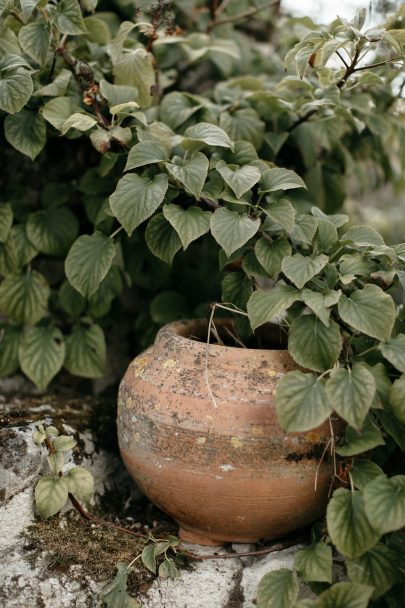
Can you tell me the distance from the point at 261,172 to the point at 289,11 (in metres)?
1.42

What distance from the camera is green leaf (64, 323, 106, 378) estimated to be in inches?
63.4

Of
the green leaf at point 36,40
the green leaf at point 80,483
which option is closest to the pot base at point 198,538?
the green leaf at point 80,483

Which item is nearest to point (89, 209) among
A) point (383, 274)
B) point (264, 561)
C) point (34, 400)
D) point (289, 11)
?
point (34, 400)

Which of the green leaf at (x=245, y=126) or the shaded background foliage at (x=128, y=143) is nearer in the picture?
the shaded background foliage at (x=128, y=143)

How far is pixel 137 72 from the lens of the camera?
Result: 1475mm

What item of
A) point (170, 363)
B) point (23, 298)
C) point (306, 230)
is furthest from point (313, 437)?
point (23, 298)

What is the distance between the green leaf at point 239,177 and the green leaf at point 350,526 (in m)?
0.62

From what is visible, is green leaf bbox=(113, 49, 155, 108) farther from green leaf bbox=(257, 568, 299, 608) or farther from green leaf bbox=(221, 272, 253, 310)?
green leaf bbox=(257, 568, 299, 608)

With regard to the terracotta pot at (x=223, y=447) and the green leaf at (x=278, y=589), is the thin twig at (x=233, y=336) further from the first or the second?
the green leaf at (x=278, y=589)

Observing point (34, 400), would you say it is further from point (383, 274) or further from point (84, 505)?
point (383, 274)

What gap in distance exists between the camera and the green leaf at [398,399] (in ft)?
3.48

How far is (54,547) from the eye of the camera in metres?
1.21

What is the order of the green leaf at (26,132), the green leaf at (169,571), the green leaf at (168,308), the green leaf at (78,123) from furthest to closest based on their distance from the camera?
the green leaf at (168,308) < the green leaf at (26,132) < the green leaf at (78,123) < the green leaf at (169,571)

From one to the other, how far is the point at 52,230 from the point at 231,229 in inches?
24.3
